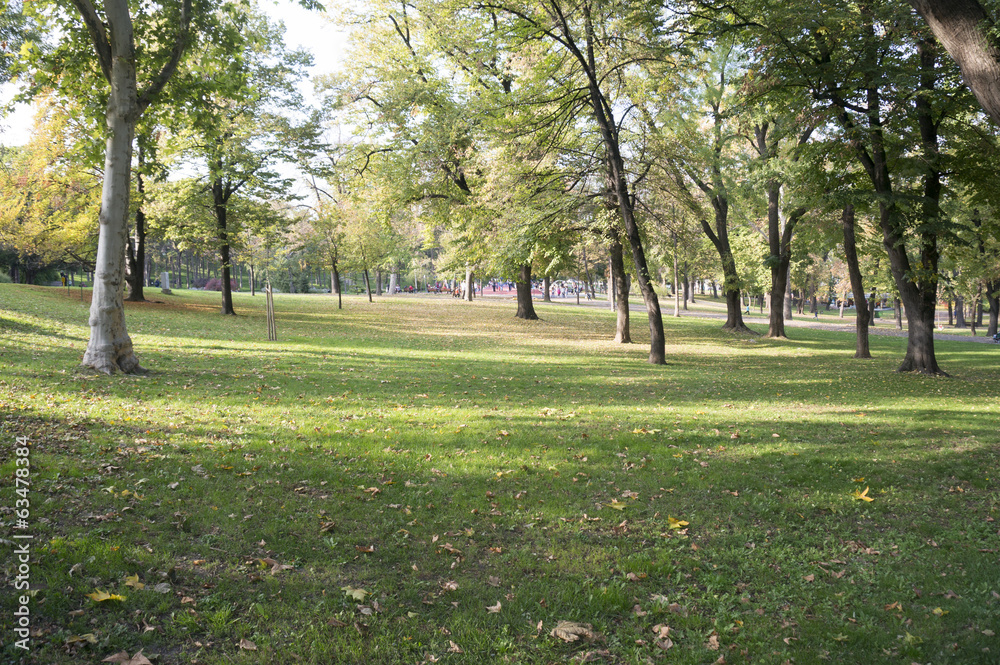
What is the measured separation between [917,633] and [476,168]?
2085 centimetres

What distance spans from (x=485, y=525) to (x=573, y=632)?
5.37 ft

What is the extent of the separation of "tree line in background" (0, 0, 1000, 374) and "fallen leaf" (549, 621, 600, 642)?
6.18 metres

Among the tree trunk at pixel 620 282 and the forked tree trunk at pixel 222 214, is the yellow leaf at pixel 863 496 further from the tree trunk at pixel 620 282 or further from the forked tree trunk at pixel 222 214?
the forked tree trunk at pixel 222 214

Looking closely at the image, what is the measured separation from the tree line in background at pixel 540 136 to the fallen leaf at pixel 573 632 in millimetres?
6179

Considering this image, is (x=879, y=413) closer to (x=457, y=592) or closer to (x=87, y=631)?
(x=457, y=592)

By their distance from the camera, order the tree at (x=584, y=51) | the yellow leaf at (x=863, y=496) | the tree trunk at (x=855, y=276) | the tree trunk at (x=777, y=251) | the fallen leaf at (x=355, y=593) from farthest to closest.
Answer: the tree trunk at (x=777, y=251) → the tree trunk at (x=855, y=276) → the tree at (x=584, y=51) → the yellow leaf at (x=863, y=496) → the fallen leaf at (x=355, y=593)

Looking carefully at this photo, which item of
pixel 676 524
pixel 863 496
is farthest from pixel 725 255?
pixel 676 524

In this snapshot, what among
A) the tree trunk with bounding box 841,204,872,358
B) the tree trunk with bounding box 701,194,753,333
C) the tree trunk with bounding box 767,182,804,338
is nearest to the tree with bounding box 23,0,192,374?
the tree trunk with bounding box 841,204,872,358

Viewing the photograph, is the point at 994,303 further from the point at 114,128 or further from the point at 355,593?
the point at 114,128

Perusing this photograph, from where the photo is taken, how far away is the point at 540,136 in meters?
17.5

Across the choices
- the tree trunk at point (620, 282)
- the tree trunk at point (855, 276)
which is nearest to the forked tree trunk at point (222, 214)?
the tree trunk at point (620, 282)

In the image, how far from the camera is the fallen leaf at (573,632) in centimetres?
367

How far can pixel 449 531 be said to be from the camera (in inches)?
199

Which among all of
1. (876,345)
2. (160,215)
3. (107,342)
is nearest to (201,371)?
(107,342)
